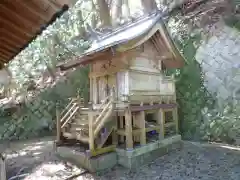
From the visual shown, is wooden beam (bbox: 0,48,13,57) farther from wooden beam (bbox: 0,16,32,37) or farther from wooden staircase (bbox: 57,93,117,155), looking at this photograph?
wooden staircase (bbox: 57,93,117,155)

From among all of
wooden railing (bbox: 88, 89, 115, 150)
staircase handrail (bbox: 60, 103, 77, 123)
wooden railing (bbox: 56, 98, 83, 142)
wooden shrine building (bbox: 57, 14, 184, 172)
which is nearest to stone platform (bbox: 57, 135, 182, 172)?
wooden shrine building (bbox: 57, 14, 184, 172)

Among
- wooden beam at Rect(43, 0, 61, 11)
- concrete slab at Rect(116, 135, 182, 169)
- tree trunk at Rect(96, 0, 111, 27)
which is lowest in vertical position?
concrete slab at Rect(116, 135, 182, 169)

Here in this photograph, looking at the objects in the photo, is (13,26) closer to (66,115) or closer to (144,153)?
(144,153)

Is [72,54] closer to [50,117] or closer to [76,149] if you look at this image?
[50,117]

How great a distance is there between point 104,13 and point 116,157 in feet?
47.0

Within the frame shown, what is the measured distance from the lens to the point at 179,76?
12281 millimetres

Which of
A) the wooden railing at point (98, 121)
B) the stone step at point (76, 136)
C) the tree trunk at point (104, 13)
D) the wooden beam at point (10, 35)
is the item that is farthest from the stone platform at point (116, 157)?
the tree trunk at point (104, 13)

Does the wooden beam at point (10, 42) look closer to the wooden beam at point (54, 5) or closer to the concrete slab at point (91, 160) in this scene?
the wooden beam at point (54, 5)

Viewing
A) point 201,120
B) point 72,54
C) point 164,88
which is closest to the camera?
point 164,88

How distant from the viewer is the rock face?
37.8 ft

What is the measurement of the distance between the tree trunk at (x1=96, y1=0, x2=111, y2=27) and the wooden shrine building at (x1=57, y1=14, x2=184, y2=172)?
29.3ft

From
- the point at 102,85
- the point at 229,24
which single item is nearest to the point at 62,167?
the point at 102,85

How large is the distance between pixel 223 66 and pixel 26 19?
42.6 feet

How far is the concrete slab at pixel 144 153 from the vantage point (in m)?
7.04
